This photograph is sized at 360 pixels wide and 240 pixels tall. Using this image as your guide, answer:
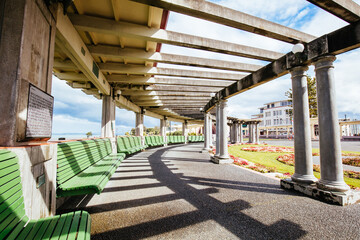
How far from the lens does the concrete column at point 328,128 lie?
3.64 metres

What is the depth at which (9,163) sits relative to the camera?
5.66 ft

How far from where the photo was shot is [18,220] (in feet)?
5.69

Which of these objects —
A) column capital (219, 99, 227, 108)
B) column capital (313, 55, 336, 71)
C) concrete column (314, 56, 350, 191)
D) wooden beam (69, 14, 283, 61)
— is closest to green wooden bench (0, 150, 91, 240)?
wooden beam (69, 14, 283, 61)

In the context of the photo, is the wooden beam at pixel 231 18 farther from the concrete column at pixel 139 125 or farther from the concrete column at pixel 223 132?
the concrete column at pixel 139 125

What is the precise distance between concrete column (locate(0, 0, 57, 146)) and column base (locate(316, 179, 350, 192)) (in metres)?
5.74

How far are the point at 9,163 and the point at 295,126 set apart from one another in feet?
18.7

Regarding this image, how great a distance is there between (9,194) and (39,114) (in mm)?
1610

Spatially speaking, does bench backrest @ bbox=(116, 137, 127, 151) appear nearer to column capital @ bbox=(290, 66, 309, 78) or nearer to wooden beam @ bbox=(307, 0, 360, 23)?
column capital @ bbox=(290, 66, 309, 78)

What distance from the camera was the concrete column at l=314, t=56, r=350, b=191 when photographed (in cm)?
364

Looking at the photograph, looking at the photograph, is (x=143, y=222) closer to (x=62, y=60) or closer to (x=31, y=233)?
(x=31, y=233)

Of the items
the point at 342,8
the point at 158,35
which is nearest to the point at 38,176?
the point at 158,35

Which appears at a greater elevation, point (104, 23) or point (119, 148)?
point (104, 23)

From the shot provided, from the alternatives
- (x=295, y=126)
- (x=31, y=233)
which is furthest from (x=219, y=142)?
(x=31, y=233)

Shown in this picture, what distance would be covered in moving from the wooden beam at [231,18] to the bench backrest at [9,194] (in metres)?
3.31
